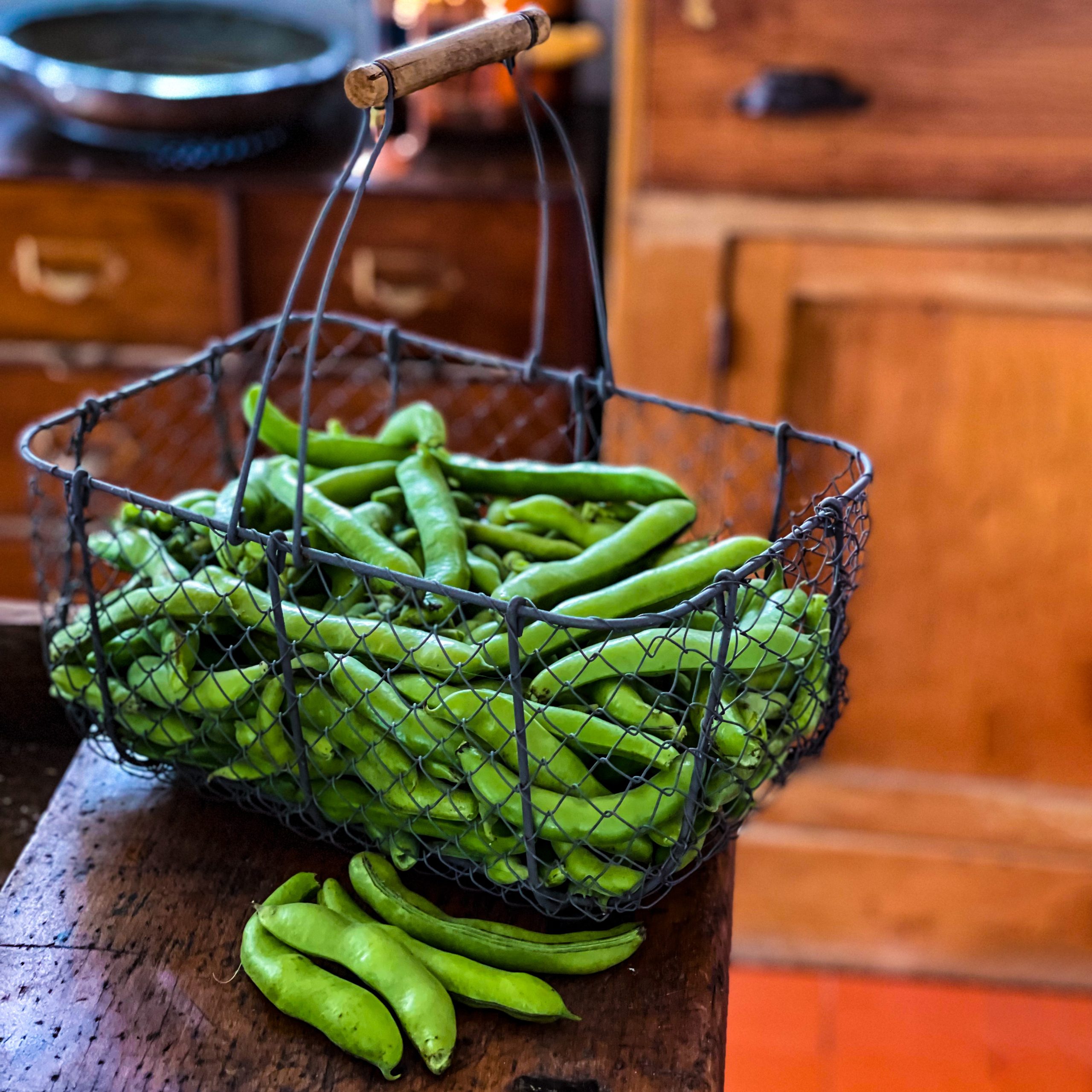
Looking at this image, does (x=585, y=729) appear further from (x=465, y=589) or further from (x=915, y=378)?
(x=915, y=378)

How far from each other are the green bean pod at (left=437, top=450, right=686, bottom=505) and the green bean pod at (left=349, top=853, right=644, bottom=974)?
0.85 ft

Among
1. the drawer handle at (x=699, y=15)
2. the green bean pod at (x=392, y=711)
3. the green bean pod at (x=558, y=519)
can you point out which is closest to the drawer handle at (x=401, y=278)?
the drawer handle at (x=699, y=15)

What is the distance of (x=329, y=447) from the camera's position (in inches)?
32.8

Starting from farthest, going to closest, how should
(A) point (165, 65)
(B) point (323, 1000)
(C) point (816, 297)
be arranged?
1. (A) point (165, 65)
2. (C) point (816, 297)
3. (B) point (323, 1000)

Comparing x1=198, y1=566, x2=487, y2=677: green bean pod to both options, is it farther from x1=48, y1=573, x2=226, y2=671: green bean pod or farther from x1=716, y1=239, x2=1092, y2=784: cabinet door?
x1=716, y1=239, x2=1092, y2=784: cabinet door

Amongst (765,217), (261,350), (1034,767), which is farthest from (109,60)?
(1034,767)

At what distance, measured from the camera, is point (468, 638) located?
0.66 m

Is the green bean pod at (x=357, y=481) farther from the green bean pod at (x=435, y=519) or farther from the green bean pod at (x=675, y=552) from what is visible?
the green bean pod at (x=675, y=552)

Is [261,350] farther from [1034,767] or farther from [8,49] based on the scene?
[1034,767]

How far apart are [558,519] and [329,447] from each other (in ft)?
0.54

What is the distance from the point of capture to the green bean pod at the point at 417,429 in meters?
0.82

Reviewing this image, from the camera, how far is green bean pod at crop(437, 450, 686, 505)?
0.79 meters

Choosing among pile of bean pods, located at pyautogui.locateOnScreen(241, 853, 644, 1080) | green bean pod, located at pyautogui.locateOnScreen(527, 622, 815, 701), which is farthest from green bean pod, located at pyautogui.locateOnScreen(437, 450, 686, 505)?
A: pile of bean pods, located at pyautogui.locateOnScreen(241, 853, 644, 1080)

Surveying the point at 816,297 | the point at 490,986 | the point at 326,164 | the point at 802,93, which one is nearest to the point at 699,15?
the point at 802,93
